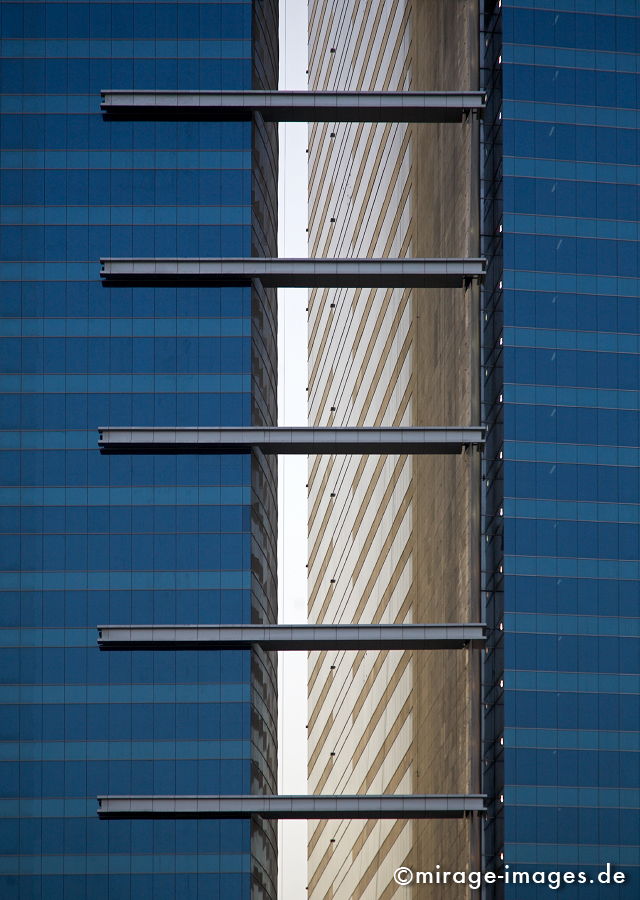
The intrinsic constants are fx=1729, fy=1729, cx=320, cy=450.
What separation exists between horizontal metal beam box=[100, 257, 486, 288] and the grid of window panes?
126cm

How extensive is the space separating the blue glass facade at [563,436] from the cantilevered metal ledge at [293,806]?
2913mm

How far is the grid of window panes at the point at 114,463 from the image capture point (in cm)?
10000

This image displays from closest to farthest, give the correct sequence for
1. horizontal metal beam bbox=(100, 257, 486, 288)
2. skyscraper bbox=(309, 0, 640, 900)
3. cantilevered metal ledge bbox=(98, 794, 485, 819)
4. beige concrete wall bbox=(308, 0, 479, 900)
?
skyscraper bbox=(309, 0, 640, 900) → cantilevered metal ledge bbox=(98, 794, 485, 819) → beige concrete wall bbox=(308, 0, 479, 900) → horizontal metal beam bbox=(100, 257, 486, 288)

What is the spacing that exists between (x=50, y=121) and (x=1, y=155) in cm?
375

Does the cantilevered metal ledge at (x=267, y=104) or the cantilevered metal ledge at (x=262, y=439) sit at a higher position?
the cantilevered metal ledge at (x=267, y=104)

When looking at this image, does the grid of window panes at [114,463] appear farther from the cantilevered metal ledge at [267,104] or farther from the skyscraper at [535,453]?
the skyscraper at [535,453]

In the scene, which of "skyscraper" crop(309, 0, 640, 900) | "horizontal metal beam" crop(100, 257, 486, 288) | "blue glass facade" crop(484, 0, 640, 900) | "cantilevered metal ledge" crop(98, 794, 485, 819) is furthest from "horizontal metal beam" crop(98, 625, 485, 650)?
"horizontal metal beam" crop(100, 257, 486, 288)

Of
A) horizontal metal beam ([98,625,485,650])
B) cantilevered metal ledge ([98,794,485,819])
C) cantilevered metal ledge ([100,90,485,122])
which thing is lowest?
cantilevered metal ledge ([98,794,485,819])

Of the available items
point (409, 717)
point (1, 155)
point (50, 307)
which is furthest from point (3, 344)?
point (409, 717)

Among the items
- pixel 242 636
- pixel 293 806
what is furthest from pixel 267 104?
pixel 293 806

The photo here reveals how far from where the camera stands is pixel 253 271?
105500 millimetres

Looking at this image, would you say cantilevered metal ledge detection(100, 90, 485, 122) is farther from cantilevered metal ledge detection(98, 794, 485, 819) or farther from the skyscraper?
cantilevered metal ledge detection(98, 794, 485, 819)

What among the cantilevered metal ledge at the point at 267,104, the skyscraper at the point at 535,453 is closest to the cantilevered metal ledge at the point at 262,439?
the skyscraper at the point at 535,453

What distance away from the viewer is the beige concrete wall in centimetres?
10419
